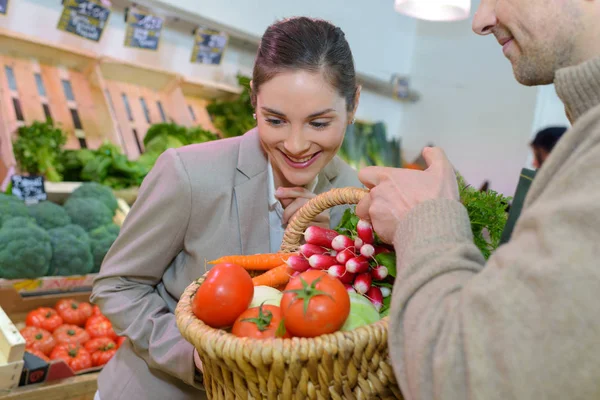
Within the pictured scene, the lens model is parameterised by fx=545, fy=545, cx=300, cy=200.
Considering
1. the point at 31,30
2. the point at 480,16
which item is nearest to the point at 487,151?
the point at 31,30

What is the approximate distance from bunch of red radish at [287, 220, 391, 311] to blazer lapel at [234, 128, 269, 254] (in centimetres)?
34

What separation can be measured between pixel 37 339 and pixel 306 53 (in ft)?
6.18

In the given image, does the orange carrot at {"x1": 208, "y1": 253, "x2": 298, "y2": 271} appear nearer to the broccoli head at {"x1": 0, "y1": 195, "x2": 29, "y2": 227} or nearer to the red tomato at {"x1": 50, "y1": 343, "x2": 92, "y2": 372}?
the red tomato at {"x1": 50, "y1": 343, "x2": 92, "y2": 372}

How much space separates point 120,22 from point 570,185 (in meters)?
3.86

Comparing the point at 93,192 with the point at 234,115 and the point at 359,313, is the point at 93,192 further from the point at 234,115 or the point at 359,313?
the point at 359,313

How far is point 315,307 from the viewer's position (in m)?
0.98

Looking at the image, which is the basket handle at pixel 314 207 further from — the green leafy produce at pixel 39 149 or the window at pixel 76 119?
the window at pixel 76 119

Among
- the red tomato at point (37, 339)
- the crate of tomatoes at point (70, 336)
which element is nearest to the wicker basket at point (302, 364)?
the crate of tomatoes at point (70, 336)

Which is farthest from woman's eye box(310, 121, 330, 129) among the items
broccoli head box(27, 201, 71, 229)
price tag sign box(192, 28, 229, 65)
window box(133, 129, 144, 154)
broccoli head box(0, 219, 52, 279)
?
window box(133, 129, 144, 154)

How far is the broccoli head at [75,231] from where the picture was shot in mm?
2908

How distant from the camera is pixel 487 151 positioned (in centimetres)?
586

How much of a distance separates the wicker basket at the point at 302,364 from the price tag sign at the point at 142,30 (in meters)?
2.86

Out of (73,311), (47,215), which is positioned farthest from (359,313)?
(47,215)

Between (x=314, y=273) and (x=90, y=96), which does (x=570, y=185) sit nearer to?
(x=314, y=273)
